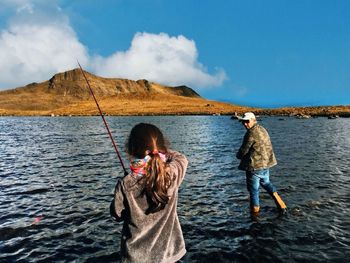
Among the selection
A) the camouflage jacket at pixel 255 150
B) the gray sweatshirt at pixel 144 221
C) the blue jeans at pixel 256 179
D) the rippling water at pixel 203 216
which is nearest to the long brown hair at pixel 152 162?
the gray sweatshirt at pixel 144 221

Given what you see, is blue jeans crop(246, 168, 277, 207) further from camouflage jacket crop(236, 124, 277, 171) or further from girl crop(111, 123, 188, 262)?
girl crop(111, 123, 188, 262)

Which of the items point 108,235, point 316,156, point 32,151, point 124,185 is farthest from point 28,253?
point 32,151

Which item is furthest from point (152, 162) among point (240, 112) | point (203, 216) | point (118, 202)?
point (240, 112)

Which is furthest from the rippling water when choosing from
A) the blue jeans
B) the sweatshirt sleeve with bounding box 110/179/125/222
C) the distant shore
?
the distant shore

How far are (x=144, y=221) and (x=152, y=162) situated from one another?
0.85 meters

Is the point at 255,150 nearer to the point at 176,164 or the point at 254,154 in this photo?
the point at 254,154

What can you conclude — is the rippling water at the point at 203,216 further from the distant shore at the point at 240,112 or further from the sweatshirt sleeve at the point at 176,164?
the distant shore at the point at 240,112

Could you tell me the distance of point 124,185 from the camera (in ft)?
14.6

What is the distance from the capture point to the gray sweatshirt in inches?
178

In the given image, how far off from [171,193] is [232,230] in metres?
7.09

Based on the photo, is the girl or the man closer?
the girl

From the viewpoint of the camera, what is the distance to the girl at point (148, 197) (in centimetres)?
445

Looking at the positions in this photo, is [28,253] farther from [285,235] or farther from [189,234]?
[285,235]

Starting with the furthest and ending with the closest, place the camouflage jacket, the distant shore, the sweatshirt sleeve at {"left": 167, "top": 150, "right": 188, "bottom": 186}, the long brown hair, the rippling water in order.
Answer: the distant shore
the camouflage jacket
the rippling water
the sweatshirt sleeve at {"left": 167, "top": 150, "right": 188, "bottom": 186}
the long brown hair
